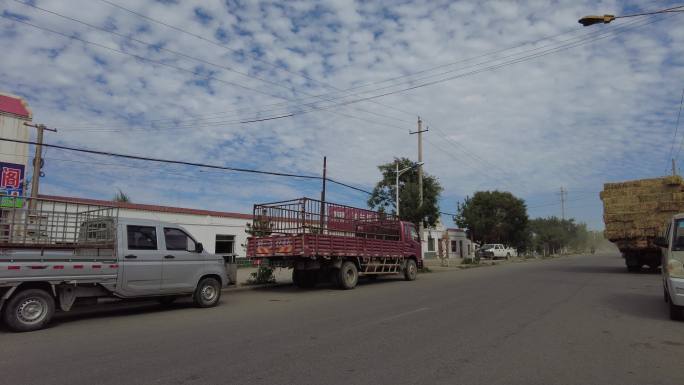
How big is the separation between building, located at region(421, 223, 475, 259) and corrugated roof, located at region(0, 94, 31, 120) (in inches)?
1456

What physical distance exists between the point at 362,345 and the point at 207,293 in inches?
227

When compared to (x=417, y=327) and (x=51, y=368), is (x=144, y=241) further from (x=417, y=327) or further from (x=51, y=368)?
(x=417, y=327)

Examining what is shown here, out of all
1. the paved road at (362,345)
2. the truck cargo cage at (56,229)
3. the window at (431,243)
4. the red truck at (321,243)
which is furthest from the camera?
the window at (431,243)

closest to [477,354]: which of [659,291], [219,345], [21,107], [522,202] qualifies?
[219,345]

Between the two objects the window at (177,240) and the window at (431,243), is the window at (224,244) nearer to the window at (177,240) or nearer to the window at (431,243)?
the window at (177,240)

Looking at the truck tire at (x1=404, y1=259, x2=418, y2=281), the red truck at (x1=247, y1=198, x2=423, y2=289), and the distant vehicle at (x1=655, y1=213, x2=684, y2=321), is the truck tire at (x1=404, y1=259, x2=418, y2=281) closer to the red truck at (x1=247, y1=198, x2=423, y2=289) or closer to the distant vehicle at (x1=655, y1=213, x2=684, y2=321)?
the red truck at (x1=247, y1=198, x2=423, y2=289)

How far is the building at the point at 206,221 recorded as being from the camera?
22625 mm

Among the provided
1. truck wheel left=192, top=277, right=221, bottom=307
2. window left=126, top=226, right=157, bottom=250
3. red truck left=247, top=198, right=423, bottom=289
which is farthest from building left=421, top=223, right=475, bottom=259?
window left=126, top=226, right=157, bottom=250

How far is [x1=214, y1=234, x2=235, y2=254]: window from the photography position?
87.9 feet

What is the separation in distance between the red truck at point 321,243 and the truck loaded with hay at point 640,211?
1146 cm

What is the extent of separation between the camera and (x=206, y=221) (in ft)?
85.5

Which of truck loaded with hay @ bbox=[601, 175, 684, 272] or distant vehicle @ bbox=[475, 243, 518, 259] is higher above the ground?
truck loaded with hay @ bbox=[601, 175, 684, 272]

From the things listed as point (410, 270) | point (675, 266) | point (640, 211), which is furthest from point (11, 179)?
point (640, 211)

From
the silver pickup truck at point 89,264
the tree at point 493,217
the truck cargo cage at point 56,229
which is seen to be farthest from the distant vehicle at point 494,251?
the truck cargo cage at point 56,229
